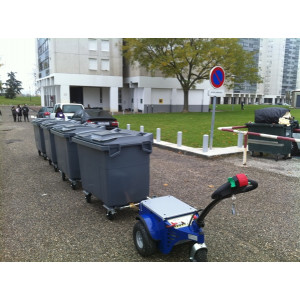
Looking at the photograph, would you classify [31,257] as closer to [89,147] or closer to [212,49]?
[89,147]

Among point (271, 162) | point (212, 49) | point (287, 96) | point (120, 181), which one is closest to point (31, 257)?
point (120, 181)

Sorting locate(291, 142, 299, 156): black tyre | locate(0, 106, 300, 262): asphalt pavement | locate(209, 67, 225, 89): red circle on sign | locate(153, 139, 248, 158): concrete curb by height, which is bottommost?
locate(0, 106, 300, 262): asphalt pavement

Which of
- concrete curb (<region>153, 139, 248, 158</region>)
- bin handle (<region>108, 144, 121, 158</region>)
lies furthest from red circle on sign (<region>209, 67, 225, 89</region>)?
bin handle (<region>108, 144, 121, 158</region>)

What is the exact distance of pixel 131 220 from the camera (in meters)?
4.41

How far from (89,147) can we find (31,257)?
188cm

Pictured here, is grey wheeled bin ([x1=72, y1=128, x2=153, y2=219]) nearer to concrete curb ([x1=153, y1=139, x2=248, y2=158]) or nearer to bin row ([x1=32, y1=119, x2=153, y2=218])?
bin row ([x1=32, y1=119, x2=153, y2=218])

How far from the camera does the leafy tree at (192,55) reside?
3131cm

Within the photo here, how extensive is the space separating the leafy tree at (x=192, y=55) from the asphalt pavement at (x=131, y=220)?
26395 millimetres

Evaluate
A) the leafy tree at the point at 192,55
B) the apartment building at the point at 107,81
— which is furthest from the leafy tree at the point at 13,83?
the leafy tree at the point at 192,55

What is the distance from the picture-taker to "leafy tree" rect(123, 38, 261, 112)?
31312 mm

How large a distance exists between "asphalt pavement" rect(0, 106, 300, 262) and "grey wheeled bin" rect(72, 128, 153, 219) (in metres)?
0.37

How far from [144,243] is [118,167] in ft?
4.38

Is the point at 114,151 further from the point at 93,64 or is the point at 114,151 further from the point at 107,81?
the point at 107,81

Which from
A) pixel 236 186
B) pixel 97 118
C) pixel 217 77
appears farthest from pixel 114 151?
pixel 97 118
